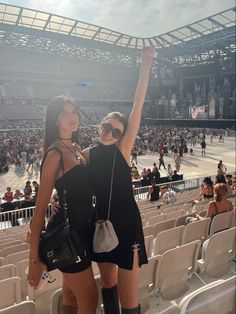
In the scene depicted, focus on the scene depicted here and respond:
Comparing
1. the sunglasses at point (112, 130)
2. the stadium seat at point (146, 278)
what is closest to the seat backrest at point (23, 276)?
the stadium seat at point (146, 278)

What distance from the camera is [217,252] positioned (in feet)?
11.5

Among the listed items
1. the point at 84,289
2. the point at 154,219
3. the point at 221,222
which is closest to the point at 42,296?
the point at 84,289

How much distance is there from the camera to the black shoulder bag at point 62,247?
182cm

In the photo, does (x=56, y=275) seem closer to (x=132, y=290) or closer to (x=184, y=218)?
(x=132, y=290)

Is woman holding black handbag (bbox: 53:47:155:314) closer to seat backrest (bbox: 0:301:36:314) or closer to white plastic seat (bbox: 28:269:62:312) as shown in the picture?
seat backrest (bbox: 0:301:36:314)

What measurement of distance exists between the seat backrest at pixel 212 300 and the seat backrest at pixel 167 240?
6.24 ft

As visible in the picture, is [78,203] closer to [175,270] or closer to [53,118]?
[53,118]

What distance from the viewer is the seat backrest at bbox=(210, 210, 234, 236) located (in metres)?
4.40

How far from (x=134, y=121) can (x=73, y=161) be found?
528 mm

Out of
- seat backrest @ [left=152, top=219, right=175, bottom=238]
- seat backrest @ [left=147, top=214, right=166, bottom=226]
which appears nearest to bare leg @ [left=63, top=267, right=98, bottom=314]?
seat backrest @ [left=152, top=219, right=175, bottom=238]

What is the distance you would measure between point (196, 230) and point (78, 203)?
8.85 feet

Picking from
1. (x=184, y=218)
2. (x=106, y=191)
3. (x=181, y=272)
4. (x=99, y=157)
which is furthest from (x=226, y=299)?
(x=184, y=218)

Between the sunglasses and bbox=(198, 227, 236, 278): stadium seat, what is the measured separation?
6.05ft

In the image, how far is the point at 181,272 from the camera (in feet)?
10.3
